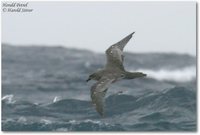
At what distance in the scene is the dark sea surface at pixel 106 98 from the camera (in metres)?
13.9

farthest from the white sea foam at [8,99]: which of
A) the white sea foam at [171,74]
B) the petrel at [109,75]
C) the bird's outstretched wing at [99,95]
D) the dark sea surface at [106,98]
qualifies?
the bird's outstretched wing at [99,95]

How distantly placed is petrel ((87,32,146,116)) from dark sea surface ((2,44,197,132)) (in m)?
1.87

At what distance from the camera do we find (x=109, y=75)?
1143cm

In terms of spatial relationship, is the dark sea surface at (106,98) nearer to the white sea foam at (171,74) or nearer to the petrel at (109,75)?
the white sea foam at (171,74)

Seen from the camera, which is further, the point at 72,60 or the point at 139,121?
the point at 72,60

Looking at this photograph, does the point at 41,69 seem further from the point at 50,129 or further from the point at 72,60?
the point at 50,129

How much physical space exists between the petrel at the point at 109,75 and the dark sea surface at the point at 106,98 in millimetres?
1866

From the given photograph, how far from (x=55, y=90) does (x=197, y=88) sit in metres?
3.21

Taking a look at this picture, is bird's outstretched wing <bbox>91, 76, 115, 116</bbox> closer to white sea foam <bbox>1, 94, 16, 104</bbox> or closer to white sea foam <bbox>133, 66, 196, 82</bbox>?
white sea foam <bbox>133, 66, 196, 82</bbox>

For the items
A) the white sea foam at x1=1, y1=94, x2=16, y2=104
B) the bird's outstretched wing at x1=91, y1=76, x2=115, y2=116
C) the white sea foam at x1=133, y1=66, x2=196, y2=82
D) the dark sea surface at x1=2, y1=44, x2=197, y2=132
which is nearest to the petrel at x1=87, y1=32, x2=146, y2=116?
the bird's outstretched wing at x1=91, y1=76, x2=115, y2=116

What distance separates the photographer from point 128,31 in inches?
565

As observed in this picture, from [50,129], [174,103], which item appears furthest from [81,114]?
[174,103]

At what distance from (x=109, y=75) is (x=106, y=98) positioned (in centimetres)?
331

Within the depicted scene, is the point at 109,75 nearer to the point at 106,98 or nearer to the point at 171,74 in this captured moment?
the point at 106,98
